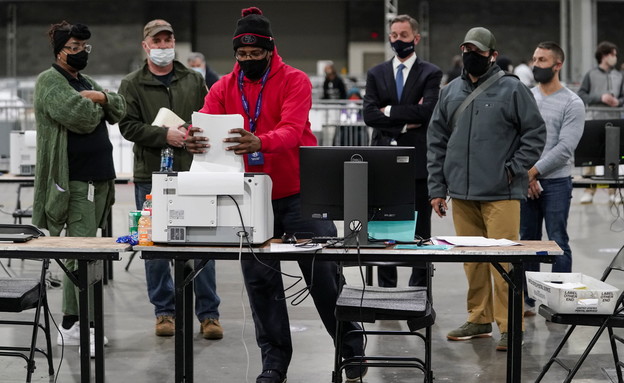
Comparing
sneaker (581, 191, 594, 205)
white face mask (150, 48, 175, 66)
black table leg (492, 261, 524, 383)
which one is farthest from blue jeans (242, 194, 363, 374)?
sneaker (581, 191, 594, 205)

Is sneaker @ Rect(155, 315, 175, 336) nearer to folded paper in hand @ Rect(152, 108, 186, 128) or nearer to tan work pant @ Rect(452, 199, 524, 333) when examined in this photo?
folded paper in hand @ Rect(152, 108, 186, 128)

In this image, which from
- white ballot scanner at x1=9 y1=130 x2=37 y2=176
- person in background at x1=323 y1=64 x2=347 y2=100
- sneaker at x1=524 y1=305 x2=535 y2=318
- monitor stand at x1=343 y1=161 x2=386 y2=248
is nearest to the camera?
monitor stand at x1=343 y1=161 x2=386 y2=248

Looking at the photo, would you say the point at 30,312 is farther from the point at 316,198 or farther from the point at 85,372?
the point at 316,198

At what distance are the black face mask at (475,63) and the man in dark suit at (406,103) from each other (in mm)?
911

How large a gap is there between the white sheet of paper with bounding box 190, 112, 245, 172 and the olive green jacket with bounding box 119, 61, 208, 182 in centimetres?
157

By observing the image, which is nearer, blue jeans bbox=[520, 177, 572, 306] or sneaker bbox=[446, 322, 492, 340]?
sneaker bbox=[446, 322, 492, 340]

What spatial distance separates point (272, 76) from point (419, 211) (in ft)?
6.83

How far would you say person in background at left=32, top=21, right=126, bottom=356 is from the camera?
199 inches

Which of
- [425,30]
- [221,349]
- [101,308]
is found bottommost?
[221,349]

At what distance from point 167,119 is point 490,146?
72.0 inches

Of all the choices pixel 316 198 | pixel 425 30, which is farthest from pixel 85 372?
pixel 425 30

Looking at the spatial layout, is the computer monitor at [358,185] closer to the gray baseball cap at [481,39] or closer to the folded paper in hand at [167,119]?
the gray baseball cap at [481,39]

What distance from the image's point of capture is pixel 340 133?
1198 centimetres

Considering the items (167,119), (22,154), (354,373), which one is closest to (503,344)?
(354,373)
